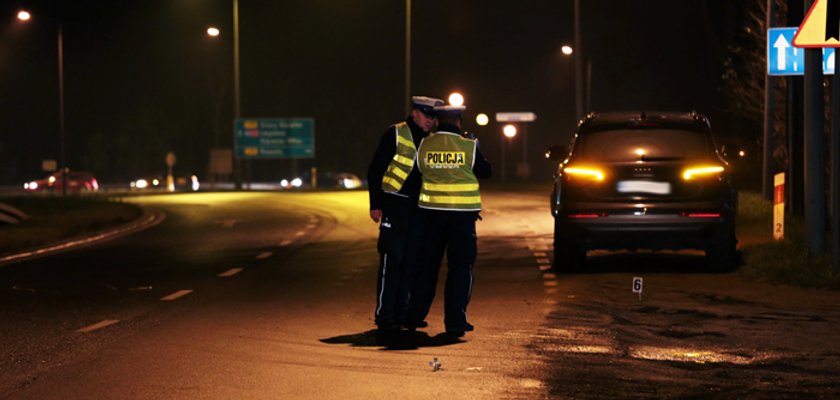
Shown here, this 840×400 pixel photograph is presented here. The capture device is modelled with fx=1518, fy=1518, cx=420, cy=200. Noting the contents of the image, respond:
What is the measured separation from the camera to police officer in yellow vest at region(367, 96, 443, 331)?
11.3 m

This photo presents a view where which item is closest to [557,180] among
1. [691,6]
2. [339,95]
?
[691,6]

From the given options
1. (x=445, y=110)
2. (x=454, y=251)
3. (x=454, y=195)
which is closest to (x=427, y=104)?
(x=445, y=110)

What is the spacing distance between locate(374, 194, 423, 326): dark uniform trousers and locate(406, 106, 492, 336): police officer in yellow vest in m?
0.13

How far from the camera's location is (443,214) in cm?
1123

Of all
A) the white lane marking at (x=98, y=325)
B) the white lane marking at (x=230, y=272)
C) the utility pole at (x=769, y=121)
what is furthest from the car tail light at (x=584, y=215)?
the utility pole at (x=769, y=121)

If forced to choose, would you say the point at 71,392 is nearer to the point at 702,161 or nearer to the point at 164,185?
the point at 702,161

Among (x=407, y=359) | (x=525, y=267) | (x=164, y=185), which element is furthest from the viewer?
(x=164, y=185)

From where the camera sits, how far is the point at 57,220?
101 ft

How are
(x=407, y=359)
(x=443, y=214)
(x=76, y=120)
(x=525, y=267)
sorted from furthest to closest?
(x=76, y=120) < (x=525, y=267) < (x=443, y=214) < (x=407, y=359)

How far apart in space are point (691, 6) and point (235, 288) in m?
40.3

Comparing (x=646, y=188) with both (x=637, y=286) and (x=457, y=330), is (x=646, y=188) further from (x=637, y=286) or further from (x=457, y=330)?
(x=457, y=330)

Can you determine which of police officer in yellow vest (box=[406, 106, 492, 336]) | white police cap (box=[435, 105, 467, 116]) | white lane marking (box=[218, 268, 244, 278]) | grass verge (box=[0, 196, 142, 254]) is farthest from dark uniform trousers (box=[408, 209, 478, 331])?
grass verge (box=[0, 196, 142, 254])

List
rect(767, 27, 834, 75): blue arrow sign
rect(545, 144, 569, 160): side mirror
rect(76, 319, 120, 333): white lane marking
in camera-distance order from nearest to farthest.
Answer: rect(76, 319, 120, 333): white lane marking < rect(545, 144, 569, 160): side mirror < rect(767, 27, 834, 75): blue arrow sign

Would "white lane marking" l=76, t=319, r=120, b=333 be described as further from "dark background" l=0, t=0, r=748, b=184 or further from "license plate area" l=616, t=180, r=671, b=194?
"dark background" l=0, t=0, r=748, b=184
